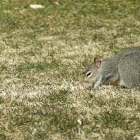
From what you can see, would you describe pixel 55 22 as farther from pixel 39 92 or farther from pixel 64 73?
pixel 39 92

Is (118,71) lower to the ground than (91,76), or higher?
higher

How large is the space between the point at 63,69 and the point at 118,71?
80.2 inches

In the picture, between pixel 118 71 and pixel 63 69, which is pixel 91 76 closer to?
pixel 118 71

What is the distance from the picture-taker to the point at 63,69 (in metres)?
7.77

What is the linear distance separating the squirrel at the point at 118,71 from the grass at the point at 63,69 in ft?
0.60

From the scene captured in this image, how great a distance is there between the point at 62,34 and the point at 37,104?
6.73 metres

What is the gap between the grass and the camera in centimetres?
477

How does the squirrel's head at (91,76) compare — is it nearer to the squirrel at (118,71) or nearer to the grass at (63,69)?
the squirrel at (118,71)

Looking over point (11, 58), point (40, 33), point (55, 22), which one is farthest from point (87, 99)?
point (55, 22)

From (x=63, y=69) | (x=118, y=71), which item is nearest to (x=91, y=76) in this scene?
(x=118, y=71)

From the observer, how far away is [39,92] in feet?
20.4

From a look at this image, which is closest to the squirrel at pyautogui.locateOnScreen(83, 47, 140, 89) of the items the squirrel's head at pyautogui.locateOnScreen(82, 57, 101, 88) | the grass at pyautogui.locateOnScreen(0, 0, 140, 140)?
the squirrel's head at pyautogui.locateOnScreen(82, 57, 101, 88)

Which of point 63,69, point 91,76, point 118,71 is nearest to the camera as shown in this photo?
point 118,71

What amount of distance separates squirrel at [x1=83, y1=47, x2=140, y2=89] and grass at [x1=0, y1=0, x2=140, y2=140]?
18 cm
